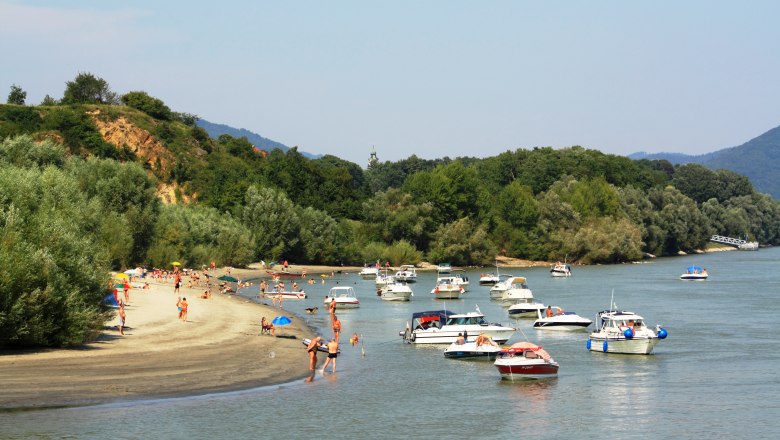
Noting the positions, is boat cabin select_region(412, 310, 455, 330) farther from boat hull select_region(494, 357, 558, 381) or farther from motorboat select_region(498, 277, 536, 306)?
motorboat select_region(498, 277, 536, 306)

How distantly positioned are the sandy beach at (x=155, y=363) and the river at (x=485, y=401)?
1228 millimetres

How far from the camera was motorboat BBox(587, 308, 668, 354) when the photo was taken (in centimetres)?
6081

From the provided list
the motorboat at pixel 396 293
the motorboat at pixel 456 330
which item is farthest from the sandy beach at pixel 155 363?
the motorboat at pixel 396 293

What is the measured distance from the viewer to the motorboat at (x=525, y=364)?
166 ft

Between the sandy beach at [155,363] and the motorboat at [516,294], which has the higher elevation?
the motorboat at [516,294]

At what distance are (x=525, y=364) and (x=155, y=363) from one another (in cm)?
1859

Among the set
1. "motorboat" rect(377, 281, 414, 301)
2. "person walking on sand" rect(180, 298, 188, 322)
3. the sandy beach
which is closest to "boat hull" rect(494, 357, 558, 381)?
the sandy beach

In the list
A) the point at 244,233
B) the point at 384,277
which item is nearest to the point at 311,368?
the point at 384,277

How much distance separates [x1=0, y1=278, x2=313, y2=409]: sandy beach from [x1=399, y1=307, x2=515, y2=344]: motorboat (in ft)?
25.7

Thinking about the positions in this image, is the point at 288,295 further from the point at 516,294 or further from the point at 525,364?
the point at 525,364

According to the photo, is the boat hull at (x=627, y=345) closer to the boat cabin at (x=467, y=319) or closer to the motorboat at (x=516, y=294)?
the boat cabin at (x=467, y=319)

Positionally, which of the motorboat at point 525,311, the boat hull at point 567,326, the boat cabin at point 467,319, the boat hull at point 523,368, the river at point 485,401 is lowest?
the river at point 485,401

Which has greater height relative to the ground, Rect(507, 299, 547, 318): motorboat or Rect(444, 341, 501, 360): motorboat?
Rect(507, 299, 547, 318): motorboat

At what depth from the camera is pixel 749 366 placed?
56750mm
